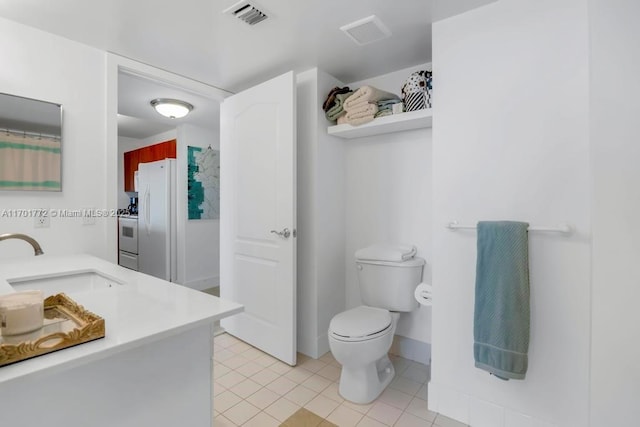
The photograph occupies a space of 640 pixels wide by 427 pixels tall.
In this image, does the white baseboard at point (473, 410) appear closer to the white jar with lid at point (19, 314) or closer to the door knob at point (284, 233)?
the door knob at point (284, 233)

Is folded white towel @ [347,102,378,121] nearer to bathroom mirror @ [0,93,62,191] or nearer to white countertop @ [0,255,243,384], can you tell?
white countertop @ [0,255,243,384]

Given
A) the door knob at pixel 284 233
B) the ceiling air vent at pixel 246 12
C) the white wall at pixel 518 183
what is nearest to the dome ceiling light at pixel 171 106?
the ceiling air vent at pixel 246 12

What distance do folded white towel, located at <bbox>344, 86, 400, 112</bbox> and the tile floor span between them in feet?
6.00

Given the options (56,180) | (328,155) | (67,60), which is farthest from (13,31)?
(328,155)

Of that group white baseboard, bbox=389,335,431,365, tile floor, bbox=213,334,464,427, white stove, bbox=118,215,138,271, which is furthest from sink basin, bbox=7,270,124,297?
white stove, bbox=118,215,138,271

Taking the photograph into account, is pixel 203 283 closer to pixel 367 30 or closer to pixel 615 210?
pixel 367 30

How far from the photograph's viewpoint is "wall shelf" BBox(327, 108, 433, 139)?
1900mm

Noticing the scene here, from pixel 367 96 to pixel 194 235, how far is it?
116 inches

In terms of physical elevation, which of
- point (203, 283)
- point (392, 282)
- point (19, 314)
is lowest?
point (203, 283)

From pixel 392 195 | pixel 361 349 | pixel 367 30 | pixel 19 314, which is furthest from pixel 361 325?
pixel 367 30

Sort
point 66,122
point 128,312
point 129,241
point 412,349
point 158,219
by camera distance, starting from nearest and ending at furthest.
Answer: point 128,312 < point 66,122 < point 412,349 < point 158,219 < point 129,241

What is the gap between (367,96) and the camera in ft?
6.77

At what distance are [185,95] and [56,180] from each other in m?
1.35

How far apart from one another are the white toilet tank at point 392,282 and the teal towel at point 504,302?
579mm
